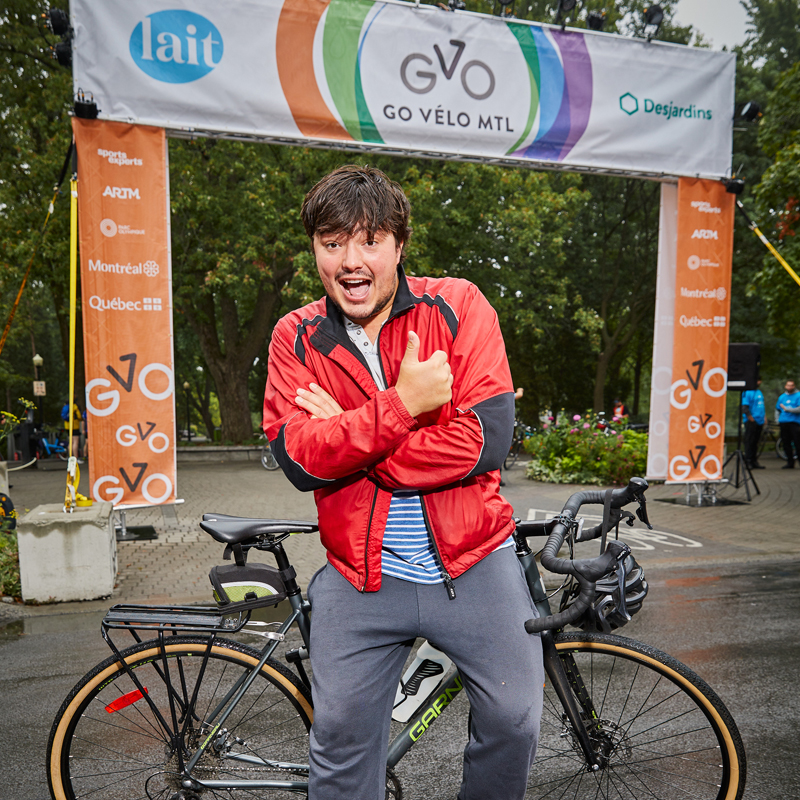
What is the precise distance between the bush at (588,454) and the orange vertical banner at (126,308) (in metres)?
7.95

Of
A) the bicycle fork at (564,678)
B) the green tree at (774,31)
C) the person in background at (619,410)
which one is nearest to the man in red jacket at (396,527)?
the bicycle fork at (564,678)

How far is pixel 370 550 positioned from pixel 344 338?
568 millimetres

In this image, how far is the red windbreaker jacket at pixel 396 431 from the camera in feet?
5.60

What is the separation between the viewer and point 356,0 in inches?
280

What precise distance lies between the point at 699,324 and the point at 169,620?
825cm

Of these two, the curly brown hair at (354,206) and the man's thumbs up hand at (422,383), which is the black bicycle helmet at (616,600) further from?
the curly brown hair at (354,206)

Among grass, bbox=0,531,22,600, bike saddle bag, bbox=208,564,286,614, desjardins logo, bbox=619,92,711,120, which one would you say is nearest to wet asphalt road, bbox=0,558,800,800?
grass, bbox=0,531,22,600

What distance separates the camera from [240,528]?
82.4 inches

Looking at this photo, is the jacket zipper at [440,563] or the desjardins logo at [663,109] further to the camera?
the desjardins logo at [663,109]

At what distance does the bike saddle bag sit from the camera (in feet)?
6.89

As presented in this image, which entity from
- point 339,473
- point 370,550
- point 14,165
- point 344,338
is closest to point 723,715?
point 370,550

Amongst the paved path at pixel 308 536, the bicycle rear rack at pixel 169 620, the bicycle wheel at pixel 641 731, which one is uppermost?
the bicycle rear rack at pixel 169 620

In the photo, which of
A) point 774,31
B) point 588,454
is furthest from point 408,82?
point 774,31

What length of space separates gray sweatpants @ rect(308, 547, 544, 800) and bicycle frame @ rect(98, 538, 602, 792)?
23 centimetres
